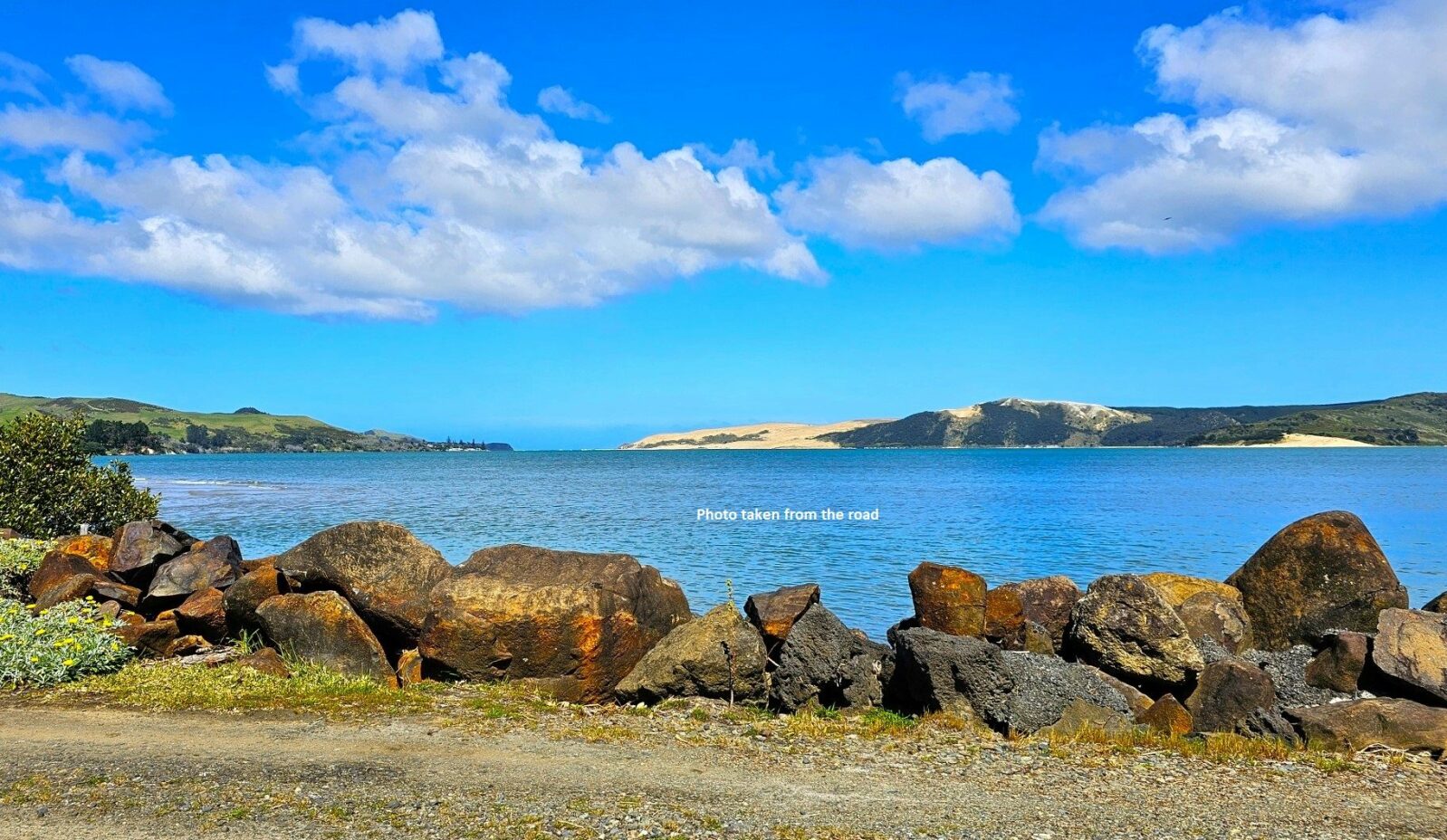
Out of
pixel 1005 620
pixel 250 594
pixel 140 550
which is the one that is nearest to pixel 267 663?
pixel 250 594

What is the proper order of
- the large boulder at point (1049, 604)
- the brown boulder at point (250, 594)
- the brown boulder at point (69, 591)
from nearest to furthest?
the brown boulder at point (250, 594)
the brown boulder at point (69, 591)
the large boulder at point (1049, 604)

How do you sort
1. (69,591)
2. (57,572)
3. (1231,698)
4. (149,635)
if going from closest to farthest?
(1231,698), (149,635), (69,591), (57,572)

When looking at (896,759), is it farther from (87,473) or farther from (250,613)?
(87,473)

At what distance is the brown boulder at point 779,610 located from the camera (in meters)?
17.8

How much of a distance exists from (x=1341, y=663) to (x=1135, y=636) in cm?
339

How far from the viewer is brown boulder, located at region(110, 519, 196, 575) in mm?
20375

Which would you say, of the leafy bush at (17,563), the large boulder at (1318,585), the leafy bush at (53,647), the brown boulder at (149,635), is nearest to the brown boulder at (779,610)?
the large boulder at (1318,585)

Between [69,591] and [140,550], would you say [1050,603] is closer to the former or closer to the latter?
[140,550]

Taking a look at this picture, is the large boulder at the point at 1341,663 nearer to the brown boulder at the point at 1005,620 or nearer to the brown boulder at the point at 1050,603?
the brown boulder at the point at 1050,603

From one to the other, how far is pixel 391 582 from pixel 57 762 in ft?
20.3

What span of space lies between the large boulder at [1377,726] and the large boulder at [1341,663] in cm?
198

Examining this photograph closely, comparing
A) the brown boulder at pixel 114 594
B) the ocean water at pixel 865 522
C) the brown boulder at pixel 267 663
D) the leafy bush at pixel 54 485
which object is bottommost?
the ocean water at pixel 865 522

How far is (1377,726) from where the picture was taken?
44.1 feet

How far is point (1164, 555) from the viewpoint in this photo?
41.4 m
